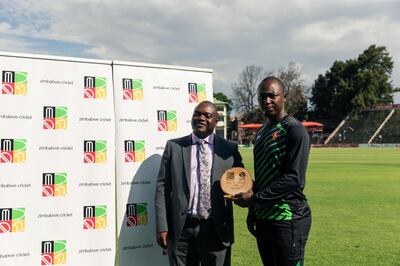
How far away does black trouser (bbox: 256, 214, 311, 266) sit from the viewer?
3.68m

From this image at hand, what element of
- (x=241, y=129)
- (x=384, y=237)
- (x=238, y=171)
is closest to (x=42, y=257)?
(x=238, y=171)

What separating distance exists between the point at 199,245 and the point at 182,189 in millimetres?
574

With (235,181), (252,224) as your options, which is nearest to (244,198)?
(235,181)

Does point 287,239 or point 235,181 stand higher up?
point 235,181

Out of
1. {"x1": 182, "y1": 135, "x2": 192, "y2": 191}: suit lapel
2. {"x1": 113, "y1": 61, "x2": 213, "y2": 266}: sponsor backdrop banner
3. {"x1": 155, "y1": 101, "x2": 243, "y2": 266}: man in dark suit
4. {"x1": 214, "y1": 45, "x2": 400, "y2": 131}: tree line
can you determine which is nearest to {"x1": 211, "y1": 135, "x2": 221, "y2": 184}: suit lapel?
{"x1": 155, "y1": 101, "x2": 243, "y2": 266}: man in dark suit

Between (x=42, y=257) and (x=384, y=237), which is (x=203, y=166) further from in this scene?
(x=384, y=237)

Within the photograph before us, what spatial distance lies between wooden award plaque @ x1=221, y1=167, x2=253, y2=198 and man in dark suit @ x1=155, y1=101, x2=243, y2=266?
28 cm

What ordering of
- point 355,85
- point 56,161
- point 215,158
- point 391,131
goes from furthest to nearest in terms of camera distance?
point 355,85 → point 391,131 → point 56,161 → point 215,158

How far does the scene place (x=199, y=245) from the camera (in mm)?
4289

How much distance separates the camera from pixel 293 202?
3.76 meters

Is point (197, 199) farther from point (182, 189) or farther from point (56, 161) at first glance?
point (56, 161)

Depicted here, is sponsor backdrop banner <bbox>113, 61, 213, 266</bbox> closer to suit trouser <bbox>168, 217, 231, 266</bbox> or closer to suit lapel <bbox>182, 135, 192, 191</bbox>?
suit lapel <bbox>182, 135, 192, 191</bbox>

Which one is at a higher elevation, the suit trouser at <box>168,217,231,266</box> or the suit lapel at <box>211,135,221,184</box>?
the suit lapel at <box>211,135,221,184</box>

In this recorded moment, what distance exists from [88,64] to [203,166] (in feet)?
6.03
